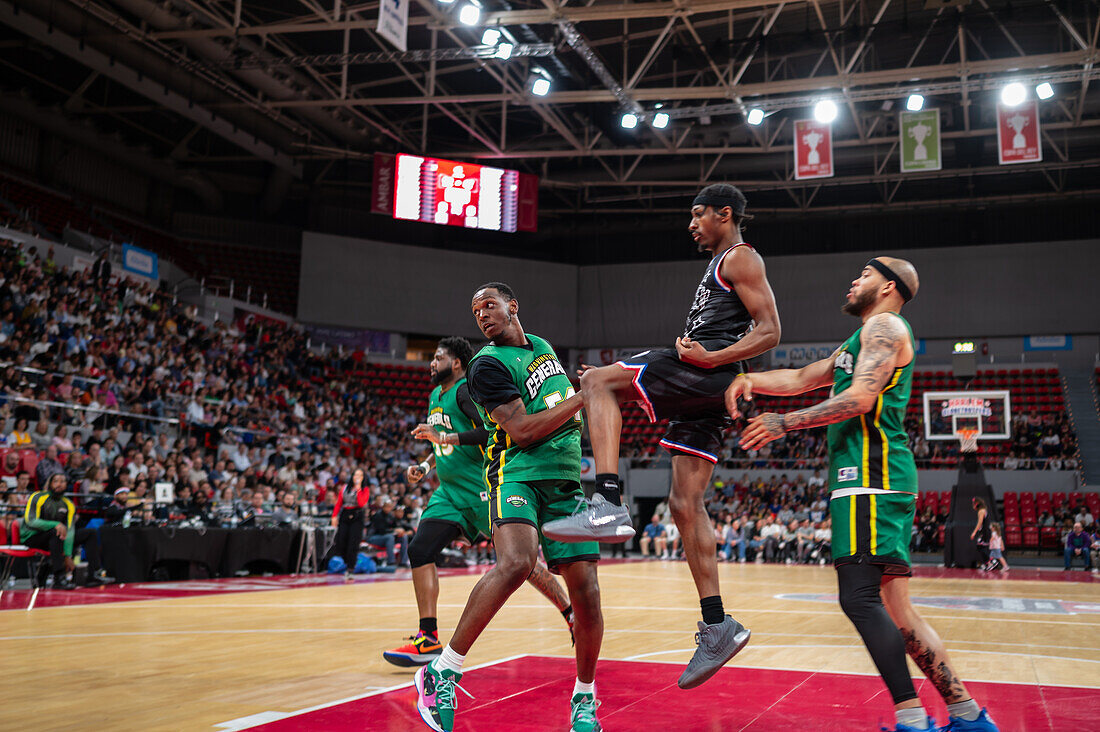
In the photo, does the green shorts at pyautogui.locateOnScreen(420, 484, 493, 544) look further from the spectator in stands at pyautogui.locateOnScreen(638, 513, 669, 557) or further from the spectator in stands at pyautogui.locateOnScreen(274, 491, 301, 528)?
the spectator in stands at pyautogui.locateOnScreen(638, 513, 669, 557)

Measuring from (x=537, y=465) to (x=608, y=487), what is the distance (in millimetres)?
436

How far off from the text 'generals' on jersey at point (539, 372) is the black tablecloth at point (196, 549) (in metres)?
9.39

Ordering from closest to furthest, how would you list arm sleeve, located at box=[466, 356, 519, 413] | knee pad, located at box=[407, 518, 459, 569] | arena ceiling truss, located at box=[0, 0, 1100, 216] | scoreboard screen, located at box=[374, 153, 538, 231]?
arm sleeve, located at box=[466, 356, 519, 413]
knee pad, located at box=[407, 518, 459, 569]
arena ceiling truss, located at box=[0, 0, 1100, 216]
scoreboard screen, located at box=[374, 153, 538, 231]

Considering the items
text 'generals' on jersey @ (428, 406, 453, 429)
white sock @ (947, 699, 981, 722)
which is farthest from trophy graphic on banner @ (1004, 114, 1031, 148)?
white sock @ (947, 699, 981, 722)

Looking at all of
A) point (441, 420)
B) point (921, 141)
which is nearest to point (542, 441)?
point (441, 420)

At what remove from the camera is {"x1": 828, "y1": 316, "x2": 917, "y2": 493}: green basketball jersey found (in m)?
3.58

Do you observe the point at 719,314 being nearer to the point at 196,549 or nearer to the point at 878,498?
the point at 878,498

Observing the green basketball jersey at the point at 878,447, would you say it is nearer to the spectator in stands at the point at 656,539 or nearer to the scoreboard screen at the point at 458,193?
the scoreboard screen at the point at 458,193

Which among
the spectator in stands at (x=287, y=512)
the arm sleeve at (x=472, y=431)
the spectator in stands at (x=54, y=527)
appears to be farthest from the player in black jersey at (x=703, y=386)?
the spectator in stands at (x=287, y=512)

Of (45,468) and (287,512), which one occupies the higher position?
(45,468)

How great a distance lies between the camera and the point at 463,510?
5867mm

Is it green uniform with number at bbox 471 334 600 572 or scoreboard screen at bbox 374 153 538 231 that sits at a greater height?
scoreboard screen at bbox 374 153 538 231

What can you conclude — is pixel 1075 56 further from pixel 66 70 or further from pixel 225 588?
pixel 66 70

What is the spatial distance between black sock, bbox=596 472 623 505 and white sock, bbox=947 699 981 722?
157 centimetres
